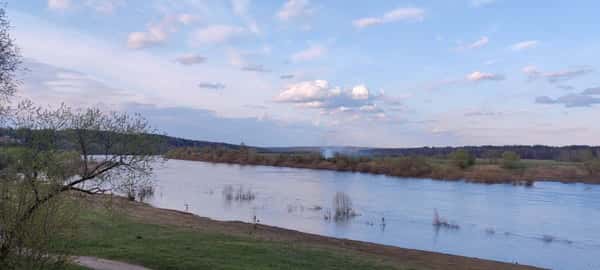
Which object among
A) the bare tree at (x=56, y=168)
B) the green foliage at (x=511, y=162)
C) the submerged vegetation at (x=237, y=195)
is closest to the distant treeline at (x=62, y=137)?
the bare tree at (x=56, y=168)

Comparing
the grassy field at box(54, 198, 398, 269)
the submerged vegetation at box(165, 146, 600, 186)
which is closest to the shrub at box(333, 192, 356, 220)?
the grassy field at box(54, 198, 398, 269)

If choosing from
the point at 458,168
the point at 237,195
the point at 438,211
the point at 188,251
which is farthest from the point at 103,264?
the point at 458,168

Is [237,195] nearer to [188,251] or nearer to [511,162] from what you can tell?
[188,251]

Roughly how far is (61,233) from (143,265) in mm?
3768

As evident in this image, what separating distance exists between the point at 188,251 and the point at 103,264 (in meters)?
2.34

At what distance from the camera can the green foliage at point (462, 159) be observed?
65675 millimetres

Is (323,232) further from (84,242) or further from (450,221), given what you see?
(84,242)

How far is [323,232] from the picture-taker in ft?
78.5

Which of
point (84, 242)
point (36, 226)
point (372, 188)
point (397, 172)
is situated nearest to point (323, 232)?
point (84, 242)

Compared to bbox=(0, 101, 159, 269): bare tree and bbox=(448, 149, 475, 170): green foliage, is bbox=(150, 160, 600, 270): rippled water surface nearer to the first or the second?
bbox=(0, 101, 159, 269): bare tree

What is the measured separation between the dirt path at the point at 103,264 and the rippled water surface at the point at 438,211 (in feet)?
27.9

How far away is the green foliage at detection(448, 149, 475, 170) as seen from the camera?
65.7m

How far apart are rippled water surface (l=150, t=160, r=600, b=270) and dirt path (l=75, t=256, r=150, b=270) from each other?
8515 millimetres

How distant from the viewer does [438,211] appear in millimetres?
31547
